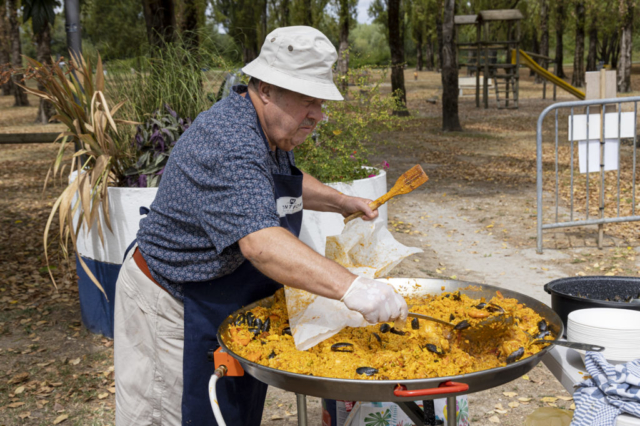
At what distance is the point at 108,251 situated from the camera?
175 inches

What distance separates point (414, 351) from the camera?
185cm

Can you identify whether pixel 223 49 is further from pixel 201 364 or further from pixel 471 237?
pixel 201 364

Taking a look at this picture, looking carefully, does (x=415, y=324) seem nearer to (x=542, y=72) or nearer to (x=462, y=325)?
(x=462, y=325)

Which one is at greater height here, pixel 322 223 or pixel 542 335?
pixel 542 335

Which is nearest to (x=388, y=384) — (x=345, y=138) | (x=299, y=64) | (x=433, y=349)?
(x=433, y=349)

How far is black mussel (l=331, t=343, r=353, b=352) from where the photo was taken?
6.22ft

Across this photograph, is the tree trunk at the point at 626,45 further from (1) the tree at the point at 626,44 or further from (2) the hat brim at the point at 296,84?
(2) the hat brim at the point at 296,84

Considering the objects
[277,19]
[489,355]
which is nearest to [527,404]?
[489,355]

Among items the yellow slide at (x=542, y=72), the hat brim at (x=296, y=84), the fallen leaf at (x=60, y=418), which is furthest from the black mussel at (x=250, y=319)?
the yellow slide at (x=542, y=72)

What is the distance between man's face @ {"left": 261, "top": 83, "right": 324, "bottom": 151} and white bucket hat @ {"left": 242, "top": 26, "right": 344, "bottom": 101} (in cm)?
8

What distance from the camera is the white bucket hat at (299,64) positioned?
1.96m

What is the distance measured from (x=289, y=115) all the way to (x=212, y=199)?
0.41 meters

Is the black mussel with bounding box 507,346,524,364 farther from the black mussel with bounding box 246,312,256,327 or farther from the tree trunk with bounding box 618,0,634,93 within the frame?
the tree trunk with bounding box 618,0,634,93

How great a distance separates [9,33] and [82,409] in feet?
79.9
